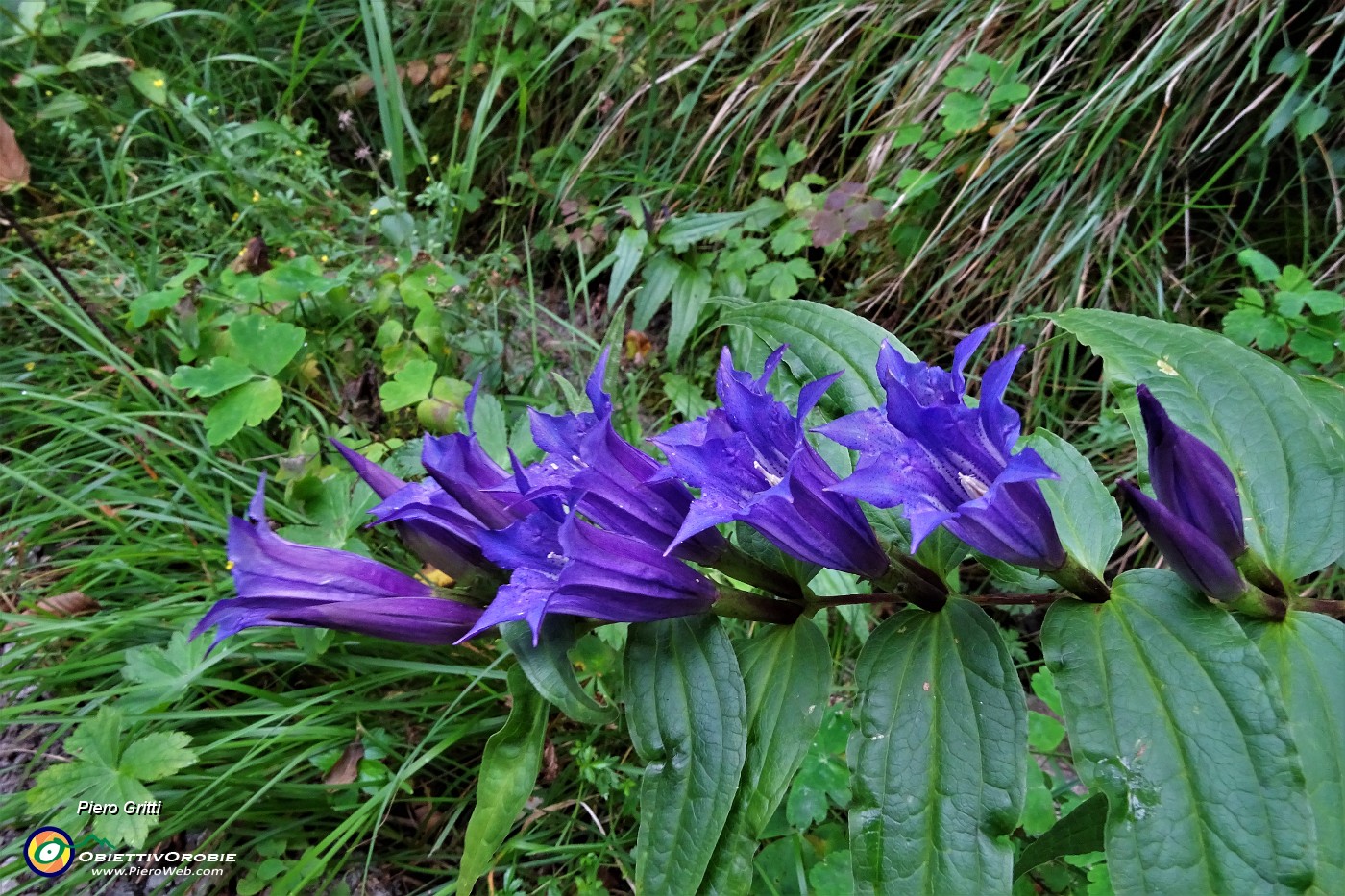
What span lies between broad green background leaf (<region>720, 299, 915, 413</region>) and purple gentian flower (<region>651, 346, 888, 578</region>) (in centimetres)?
22

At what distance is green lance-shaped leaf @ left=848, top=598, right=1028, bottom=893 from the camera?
34.0 inches

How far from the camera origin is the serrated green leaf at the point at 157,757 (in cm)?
158

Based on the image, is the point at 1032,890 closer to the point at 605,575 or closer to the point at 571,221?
the point at 605,575

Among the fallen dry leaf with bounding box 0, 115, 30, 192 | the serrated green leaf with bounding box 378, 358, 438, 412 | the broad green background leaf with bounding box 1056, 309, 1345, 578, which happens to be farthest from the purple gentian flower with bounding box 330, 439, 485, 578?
the fallen dry leaf with bounding box 0, 115, 30, 192

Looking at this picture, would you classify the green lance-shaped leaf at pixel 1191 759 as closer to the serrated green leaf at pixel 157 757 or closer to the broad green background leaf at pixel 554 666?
the broad green background leaf at pixel 554 666

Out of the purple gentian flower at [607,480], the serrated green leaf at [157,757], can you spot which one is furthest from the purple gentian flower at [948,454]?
the serrated green leaf at [157,757]

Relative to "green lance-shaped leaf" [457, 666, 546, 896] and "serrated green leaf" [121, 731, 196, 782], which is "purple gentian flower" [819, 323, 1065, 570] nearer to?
"green lance-shaped leaf" [457, 666, 546, 896]

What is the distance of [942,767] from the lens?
0.90 meters

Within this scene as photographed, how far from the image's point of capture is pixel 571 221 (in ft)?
10.1

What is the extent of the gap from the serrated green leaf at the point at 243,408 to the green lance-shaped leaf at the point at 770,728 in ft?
5.29

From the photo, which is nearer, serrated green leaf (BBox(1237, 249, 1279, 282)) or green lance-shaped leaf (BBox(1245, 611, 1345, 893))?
green lance-shaped leaf (BBox(1245, 611, 1345, 893))

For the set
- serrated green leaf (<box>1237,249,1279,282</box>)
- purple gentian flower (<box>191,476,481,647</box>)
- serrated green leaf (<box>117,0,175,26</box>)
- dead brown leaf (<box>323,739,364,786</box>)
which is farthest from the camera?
serrated green leaf (<box>117,0,175,26</box>)

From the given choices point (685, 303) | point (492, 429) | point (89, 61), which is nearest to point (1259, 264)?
point (685, 303)

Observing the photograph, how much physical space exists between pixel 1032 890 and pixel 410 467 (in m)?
1.63
